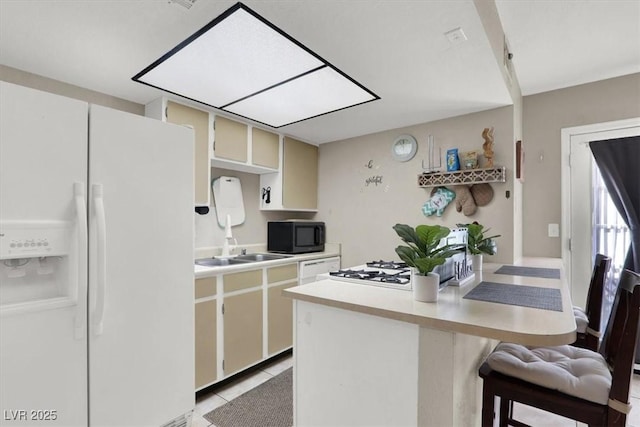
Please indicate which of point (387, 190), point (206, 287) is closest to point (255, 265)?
point (206, 287)

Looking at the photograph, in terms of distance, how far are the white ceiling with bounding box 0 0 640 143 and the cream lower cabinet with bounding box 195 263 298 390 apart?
152cm

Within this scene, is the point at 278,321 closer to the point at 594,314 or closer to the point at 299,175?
the point at 299,175

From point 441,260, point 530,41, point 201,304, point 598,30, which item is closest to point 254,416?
point 201,304

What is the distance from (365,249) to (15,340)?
2.76 m

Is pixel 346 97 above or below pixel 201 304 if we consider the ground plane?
above

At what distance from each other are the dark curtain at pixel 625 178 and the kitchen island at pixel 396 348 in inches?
60.3

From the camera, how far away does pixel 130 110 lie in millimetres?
2365

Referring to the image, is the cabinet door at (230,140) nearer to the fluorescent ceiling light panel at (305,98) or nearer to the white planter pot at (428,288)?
the fluorescent ceiling light panel at (305,98)

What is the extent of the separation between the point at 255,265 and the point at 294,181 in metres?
1.21

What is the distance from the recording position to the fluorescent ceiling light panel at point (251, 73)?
5.06 feet

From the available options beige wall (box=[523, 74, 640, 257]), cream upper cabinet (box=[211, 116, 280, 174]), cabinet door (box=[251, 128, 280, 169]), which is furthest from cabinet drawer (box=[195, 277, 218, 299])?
beige wall (box=[523, 74, 640, 257])

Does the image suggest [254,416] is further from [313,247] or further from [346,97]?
[346,97]

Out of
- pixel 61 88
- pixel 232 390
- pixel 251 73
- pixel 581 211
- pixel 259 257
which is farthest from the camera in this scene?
pixel 259 257

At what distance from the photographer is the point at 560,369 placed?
120 centimetres
